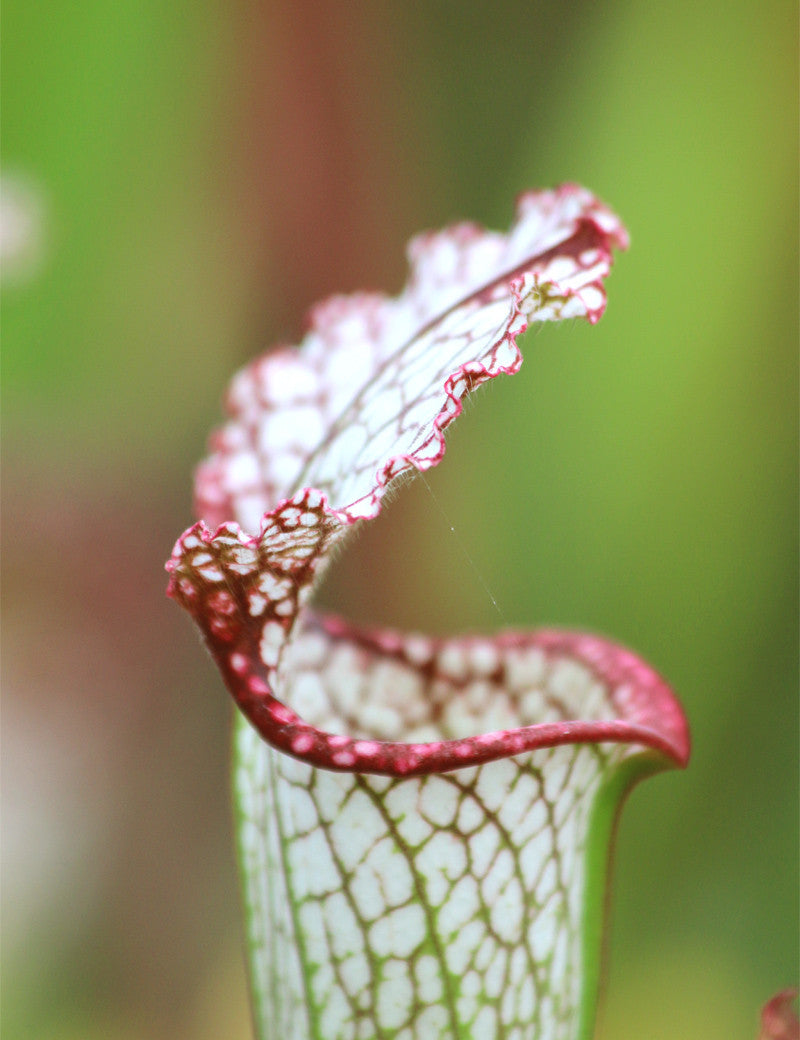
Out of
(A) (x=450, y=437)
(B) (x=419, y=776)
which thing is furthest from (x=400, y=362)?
(A) (x=450, y=437)

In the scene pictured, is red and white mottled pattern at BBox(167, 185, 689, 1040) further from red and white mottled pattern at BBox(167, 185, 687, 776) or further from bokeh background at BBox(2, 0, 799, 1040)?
bokeh background at BBox(2, 0, 799, 1040)

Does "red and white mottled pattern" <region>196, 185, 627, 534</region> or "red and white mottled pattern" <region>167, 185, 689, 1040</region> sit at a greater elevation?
"red and white mottled pattern" <region>196, 185, 627, 534</region>

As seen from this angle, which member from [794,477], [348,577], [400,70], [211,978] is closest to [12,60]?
[400,70]

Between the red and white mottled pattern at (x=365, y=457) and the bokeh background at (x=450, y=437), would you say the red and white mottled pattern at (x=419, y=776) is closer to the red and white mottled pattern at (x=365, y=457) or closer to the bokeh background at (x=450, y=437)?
the red and white mottled pattern at (x=365, y=457)

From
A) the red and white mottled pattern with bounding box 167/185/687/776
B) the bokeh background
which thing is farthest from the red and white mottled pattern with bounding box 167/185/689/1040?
the bokeh background

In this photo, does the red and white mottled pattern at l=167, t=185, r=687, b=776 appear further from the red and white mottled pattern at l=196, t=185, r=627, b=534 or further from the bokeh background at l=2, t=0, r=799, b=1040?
the bokeh background at l=2, t=0, r=799, b=1040

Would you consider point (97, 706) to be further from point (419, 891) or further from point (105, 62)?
point (419, 891)

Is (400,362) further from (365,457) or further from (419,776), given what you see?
(419,776)

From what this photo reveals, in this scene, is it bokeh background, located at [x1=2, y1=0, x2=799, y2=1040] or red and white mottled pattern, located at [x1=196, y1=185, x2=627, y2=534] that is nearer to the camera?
red and white mottled pattern, located at [x1=196, y1=185, x2=627, y2=534]
